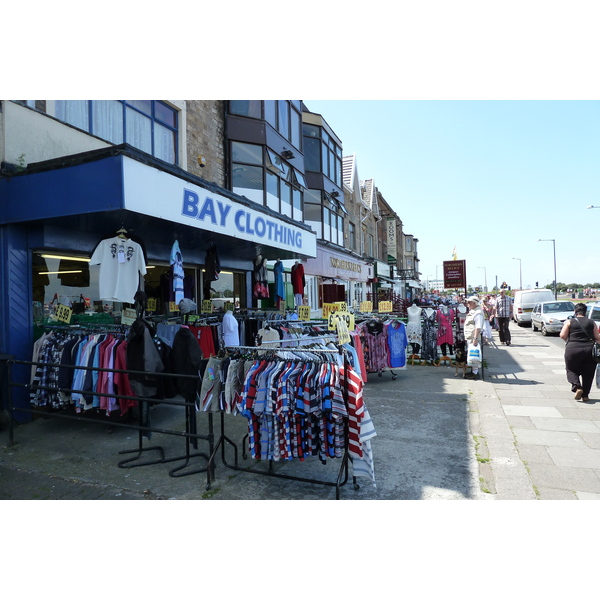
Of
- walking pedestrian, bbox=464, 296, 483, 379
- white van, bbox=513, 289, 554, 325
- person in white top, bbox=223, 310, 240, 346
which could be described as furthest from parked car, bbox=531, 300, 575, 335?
person in white top, bbox=223, 310, 240, 346

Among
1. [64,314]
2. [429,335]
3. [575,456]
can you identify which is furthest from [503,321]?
[64,314]

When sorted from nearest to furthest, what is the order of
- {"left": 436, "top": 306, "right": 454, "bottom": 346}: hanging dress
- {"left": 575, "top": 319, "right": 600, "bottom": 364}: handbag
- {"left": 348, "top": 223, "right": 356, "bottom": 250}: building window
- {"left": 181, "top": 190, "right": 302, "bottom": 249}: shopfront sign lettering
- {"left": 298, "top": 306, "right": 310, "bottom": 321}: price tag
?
{"left": 181, "top": 190, "right": 302, "bottom": 249}: shopfront sign lettering
{"left": 575, "top": 319, "right": 600, "bottom": 364}: handbag
{"left": 298, "top": 306, "right": 310, "bottom": 321}: price tag
{"left": 436, "top": 306, "right": 454, "bottom": 346}: hanging dress
{"left": 348, "top": 223, "right": 356, "bottom": 250}: building window

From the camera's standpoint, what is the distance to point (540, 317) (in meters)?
20.3

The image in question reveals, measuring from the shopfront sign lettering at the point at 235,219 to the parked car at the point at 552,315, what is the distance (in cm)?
1445

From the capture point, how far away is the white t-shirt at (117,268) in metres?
6.21

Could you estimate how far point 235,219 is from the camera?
815cm

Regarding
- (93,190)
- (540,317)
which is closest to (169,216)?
(93,190)

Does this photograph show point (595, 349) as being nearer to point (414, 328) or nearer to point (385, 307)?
point (414, 328)

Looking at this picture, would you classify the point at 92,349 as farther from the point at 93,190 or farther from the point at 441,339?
the point at 441,339

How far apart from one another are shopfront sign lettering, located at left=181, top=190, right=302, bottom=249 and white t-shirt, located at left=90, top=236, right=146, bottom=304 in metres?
1.08

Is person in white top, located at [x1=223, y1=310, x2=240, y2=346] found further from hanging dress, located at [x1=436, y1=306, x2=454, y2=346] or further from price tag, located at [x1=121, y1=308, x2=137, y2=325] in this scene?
hanging dress, located at [x1=436, y1=306, x2=454, y2=346]

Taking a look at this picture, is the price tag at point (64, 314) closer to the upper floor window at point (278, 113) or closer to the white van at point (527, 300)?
the upper floor window at point (278, 113)

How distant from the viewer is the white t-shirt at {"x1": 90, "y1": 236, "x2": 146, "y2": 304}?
6.21m

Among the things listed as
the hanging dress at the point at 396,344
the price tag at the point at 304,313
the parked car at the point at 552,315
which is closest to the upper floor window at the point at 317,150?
the parked car at the point at 552,315
